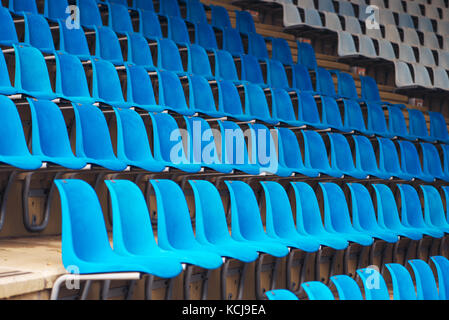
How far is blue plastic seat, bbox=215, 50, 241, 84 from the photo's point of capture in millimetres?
Answer: 1615

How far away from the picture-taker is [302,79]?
1.84 meters

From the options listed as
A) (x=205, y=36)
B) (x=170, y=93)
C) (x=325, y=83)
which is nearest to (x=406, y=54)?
(x=325, y=83)

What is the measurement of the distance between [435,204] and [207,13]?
1124 mm

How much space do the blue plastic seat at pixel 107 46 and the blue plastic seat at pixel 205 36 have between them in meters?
0.42

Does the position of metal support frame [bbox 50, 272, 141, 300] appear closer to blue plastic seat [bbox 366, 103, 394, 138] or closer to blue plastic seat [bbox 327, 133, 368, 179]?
blue plastic seat [bbox 327, 133, 368, 179]

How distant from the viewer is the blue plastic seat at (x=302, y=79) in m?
1.82

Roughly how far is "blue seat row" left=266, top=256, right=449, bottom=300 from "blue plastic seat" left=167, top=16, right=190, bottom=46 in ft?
3.40

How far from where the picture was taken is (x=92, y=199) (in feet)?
2.21

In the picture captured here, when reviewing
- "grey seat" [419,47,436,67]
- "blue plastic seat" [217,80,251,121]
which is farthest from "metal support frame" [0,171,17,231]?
"grey seat" [419,47,436,67]

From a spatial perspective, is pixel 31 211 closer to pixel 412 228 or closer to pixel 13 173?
pixel 13 173

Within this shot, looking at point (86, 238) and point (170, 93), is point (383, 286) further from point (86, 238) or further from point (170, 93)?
point (170, 93)

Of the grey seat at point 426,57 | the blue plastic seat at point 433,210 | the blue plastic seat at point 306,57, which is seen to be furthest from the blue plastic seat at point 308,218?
the grey seat at point 426,57
